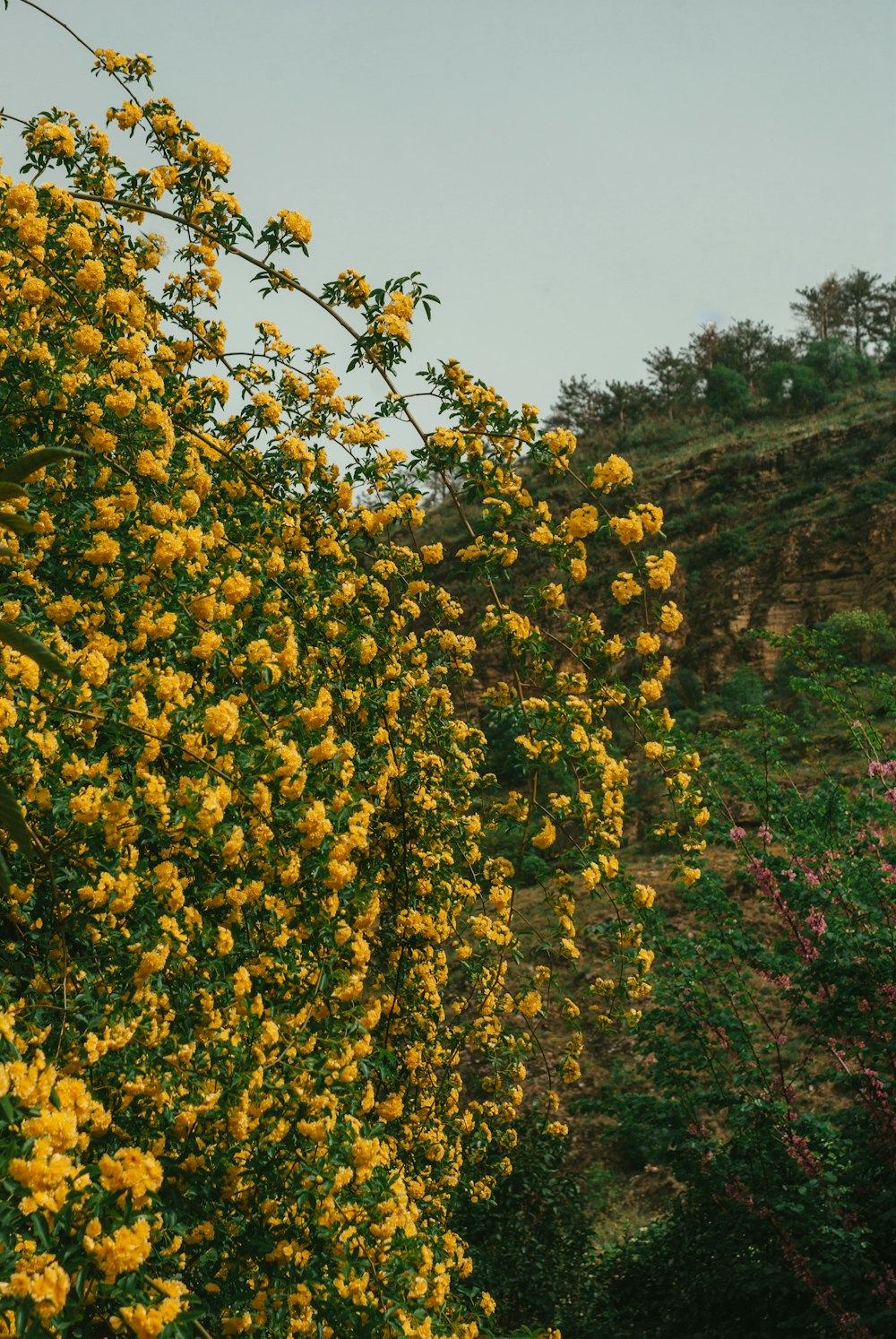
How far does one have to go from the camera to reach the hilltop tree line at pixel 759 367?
28984 mm

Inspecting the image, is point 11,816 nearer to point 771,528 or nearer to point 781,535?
Result: point 781,535

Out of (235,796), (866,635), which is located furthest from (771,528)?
(235,796)

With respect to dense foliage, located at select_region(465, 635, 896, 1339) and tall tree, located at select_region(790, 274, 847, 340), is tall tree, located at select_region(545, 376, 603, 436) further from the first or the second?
dense foliage, located at select_region(465, 635, 896, 1339)

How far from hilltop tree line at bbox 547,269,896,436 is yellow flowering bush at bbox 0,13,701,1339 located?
90.7ft

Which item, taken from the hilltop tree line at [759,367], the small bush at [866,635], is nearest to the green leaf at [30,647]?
the small bush at [866,635]

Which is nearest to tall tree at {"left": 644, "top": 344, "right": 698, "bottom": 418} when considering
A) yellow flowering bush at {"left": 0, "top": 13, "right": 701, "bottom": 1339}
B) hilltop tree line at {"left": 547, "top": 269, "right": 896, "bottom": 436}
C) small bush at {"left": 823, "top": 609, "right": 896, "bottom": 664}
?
hilltop tree line at {"left": 547, "top": 269, "right": 896, "bottom": 436}

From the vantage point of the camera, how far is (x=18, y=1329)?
1292 millimetres

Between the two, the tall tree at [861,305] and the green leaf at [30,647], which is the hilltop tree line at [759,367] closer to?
the tall tree at [861,305]

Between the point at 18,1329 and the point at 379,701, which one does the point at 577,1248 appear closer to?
the point at 379,701

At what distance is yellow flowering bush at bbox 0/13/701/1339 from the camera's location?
203cm

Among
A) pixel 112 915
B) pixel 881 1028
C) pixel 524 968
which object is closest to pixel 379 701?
pixel 112 915

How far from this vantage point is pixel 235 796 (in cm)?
242

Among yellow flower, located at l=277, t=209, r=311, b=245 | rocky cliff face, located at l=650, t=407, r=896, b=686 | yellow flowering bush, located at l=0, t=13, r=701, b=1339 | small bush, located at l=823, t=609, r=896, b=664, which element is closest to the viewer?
yellow flowering bush, located at l=0, t=13, r=701, b=1339

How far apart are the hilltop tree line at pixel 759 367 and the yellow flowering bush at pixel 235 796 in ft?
90.7
